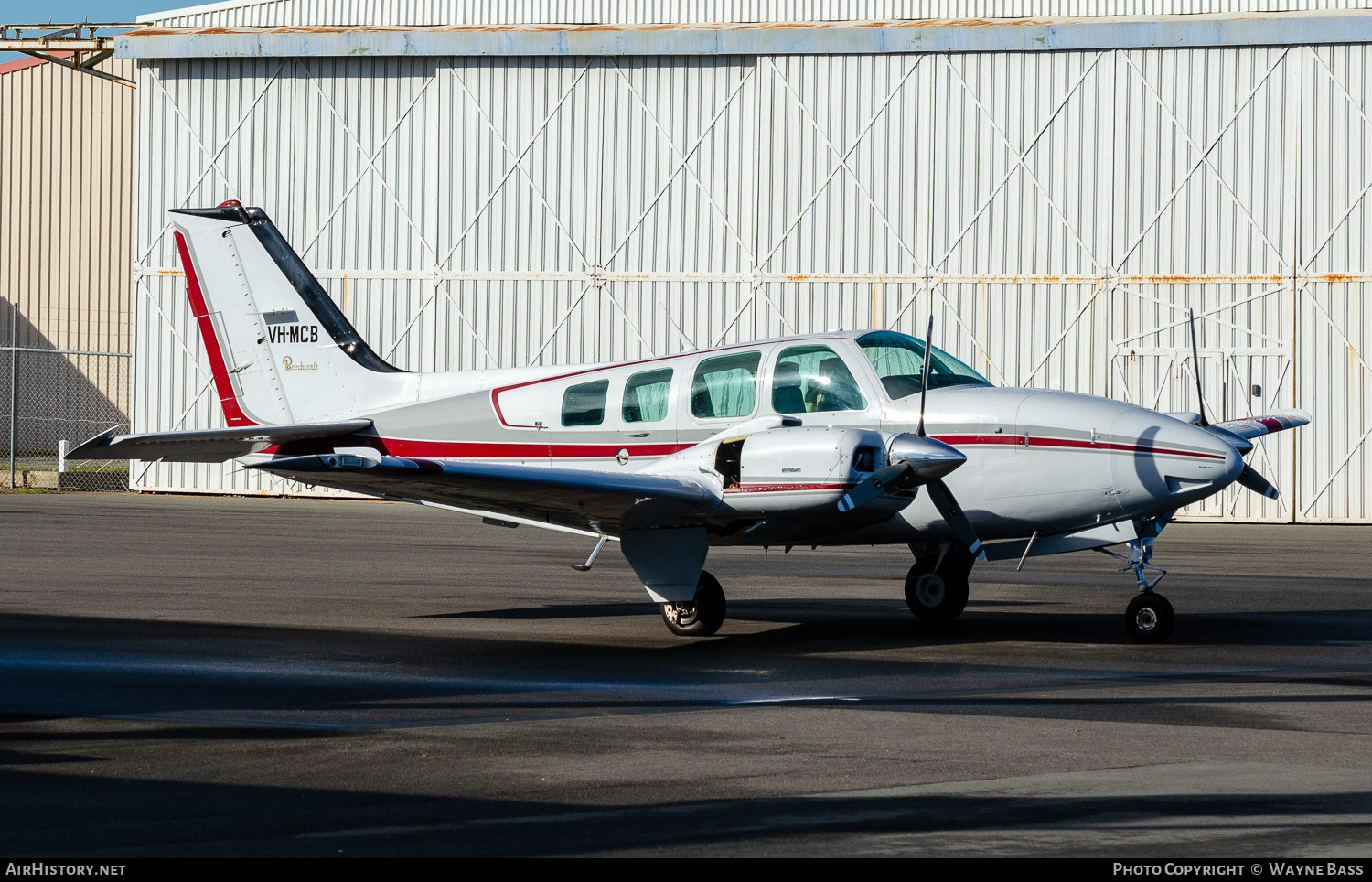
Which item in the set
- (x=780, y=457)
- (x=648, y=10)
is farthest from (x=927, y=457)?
(x=648, y=10)

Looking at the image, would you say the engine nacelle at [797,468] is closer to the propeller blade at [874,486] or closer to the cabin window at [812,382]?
the propeller blade at [874,486]

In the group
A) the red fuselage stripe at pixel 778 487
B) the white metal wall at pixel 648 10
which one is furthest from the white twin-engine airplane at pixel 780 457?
the white metal wall at pixel 648 10

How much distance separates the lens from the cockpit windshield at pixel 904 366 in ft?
40.9

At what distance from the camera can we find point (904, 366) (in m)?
12.7

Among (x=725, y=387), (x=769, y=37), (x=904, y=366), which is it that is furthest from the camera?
(x=769, y=37)

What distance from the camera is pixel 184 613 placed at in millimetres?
13711

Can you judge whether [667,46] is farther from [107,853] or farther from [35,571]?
[107,853]

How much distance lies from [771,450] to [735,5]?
23.4 meters

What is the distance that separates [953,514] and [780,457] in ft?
5.85

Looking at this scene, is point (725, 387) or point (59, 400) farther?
point (59, 400)

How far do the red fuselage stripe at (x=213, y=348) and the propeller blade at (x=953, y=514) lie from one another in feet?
26.6

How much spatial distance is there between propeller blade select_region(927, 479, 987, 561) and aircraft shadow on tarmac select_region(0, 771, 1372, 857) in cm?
563
